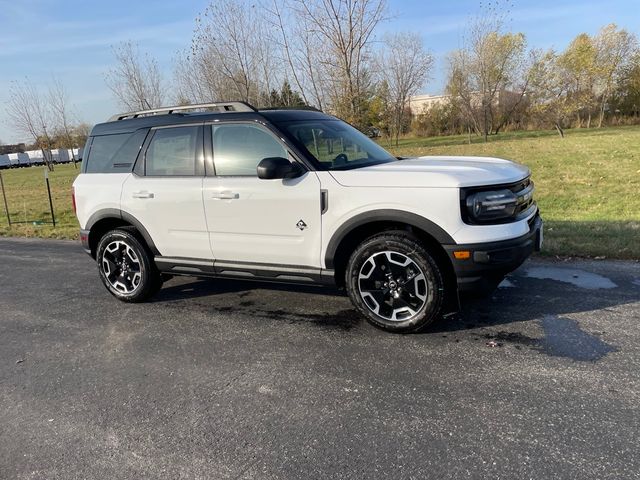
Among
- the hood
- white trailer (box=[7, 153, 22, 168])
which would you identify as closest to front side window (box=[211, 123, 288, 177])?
the hood

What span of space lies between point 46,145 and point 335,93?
136 feet

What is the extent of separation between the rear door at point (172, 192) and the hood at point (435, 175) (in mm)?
1437

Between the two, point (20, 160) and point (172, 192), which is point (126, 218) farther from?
point (20, 160)

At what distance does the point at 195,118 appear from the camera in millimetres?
4684

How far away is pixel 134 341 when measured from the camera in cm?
424

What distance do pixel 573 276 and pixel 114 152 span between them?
16.5ft

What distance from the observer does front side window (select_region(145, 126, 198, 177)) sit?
4.66 meters

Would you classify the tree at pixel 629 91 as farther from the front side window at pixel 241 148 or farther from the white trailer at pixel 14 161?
the white trailer at pixel 14 161

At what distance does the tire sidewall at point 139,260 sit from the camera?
5.05 meters

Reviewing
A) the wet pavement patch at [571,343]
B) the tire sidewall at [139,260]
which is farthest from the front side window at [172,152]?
the wet pavement patch at [571,343]

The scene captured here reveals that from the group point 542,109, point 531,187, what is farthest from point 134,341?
point 542,109

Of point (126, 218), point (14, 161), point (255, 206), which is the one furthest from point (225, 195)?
point (14, 161)

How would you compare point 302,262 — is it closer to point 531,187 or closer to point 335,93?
point 531,187

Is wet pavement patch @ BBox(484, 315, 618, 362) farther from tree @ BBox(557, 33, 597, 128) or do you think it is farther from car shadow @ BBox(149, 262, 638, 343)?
tree @ BBox(557, 33, 597, 128)
